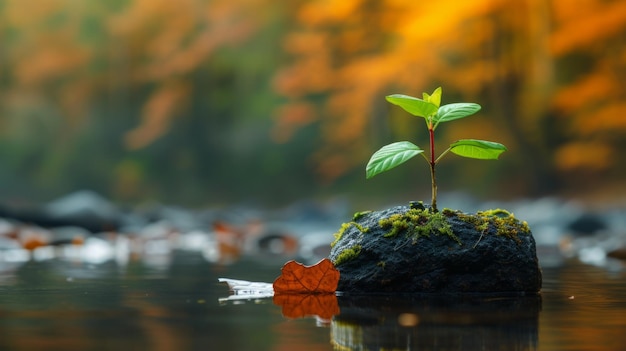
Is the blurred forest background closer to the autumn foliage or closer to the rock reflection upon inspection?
the autumn foliage

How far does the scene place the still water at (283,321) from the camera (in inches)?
61.8

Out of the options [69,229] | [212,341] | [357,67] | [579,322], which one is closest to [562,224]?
[69,229]

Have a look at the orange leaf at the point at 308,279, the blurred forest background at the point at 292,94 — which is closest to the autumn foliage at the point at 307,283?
the orange leaf at the point at 308,279

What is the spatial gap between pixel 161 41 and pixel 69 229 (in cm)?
772

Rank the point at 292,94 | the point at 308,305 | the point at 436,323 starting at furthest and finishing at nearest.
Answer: the point at 292,94 → the point at 308,305 → the point at 436,323

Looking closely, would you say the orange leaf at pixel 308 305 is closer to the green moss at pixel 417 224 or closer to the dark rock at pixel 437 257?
the dark rock at pixel 437 257

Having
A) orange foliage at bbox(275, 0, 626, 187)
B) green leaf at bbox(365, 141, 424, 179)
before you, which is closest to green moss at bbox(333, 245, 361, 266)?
green leaf at bbox(365, 141, 424, 179)

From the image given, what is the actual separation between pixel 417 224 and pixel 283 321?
0.89 meters

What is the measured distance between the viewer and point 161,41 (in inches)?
628

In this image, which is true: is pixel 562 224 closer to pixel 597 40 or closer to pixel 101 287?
pixel 597 40

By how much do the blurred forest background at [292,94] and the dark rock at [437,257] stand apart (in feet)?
33.8

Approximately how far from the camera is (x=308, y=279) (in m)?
2.60

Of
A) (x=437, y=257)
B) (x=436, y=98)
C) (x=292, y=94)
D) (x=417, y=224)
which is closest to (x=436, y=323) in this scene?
(x=437, y=257)

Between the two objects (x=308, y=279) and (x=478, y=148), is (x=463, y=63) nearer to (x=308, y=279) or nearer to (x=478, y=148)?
(x=478, y=148)
